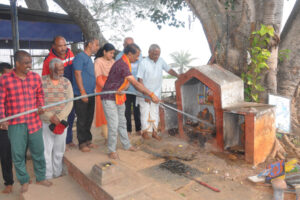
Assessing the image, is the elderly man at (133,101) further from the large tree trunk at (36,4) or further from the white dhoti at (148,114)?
the large tree trunk at (36,4)

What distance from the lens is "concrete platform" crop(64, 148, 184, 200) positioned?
9.15ft

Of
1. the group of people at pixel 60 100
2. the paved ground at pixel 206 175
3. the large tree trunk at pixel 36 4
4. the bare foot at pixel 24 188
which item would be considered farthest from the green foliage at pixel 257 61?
the large tree trunk at pixel 36 4

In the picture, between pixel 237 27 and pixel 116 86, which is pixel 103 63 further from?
pixel 237 27

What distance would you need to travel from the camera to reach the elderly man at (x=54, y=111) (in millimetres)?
3406

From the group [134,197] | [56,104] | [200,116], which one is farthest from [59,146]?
[200,116]

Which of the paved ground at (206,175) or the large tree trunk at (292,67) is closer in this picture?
the paved ground at (206,175)

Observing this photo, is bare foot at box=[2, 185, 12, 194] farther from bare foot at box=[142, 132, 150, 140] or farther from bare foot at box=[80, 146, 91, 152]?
bare foot at box=[142, 132, 150, 140]

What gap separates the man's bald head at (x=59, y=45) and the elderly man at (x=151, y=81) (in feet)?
5.48

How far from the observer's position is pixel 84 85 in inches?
167

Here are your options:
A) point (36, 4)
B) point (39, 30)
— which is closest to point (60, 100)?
point (39, 30)

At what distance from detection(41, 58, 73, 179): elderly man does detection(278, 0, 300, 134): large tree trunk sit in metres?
5.08

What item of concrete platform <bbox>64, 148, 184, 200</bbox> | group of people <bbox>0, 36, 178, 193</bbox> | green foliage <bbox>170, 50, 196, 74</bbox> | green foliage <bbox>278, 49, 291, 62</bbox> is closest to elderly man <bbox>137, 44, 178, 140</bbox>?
group of people <bbox>0, 36, 178, 193</bbox>

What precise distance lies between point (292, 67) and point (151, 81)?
11.6 ft

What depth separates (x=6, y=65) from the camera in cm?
432
